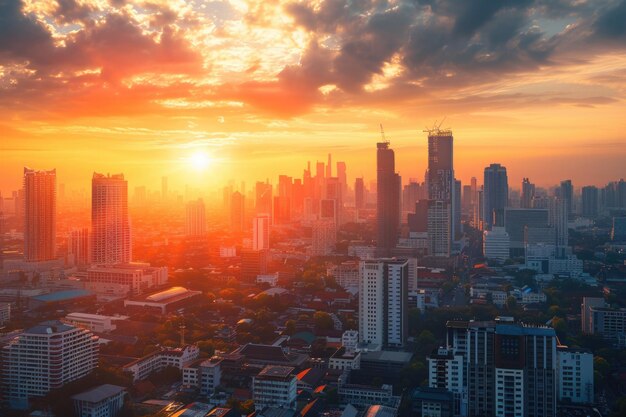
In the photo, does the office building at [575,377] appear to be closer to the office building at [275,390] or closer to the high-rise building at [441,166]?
the office building at [275,390]

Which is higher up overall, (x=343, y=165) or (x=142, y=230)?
(x=343, y=165)

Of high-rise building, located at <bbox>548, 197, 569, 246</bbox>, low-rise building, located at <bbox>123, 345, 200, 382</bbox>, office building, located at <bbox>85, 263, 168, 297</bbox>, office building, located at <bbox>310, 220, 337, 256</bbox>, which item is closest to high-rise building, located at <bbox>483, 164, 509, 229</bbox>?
high-rise building, located at <bbox>548, 197, 569, 246</bbox>

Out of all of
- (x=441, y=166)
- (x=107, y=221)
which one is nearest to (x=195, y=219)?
(x=107, y=221)

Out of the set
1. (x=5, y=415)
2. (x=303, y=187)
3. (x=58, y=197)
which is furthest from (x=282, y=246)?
(x=5, y=415)

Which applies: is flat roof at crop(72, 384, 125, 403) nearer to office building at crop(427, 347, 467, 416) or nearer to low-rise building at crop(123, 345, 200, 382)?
low-rise building at crop(123, 345, 200, 382)

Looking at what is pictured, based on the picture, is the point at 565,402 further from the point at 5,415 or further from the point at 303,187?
the point at 303,187
